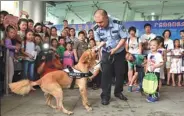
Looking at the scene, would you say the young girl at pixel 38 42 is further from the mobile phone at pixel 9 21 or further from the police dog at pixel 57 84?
the police dog at pixel 57 84

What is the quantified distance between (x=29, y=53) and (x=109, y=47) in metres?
2.17

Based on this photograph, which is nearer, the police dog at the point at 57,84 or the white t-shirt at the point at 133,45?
the police dog at the point at 57,84

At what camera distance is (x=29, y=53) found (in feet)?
20.8

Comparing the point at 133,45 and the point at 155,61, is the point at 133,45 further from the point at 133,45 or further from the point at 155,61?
the point at 155,61

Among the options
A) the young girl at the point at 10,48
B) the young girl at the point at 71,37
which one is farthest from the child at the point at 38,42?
the young girl at the point at 71,37

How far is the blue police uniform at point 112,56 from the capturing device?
16.4 ft

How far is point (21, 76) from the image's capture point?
651 centimetres

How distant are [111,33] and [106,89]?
3.53ft

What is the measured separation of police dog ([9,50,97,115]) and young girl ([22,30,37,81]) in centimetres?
177

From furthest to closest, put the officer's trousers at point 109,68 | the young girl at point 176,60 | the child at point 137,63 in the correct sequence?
the young girl at point 176,60 < the child at point 137,63 < the officer's trousers at point 109,68

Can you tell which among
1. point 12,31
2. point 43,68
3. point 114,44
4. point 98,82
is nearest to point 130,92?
point 98,82

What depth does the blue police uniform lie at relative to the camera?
500 cm

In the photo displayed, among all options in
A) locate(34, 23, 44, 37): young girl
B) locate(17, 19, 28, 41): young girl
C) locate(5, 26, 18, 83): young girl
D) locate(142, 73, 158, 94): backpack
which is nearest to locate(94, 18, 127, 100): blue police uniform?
→ locate(142, 73, 158, 94): backpack

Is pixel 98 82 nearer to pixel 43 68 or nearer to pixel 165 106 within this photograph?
pixel 43 68
